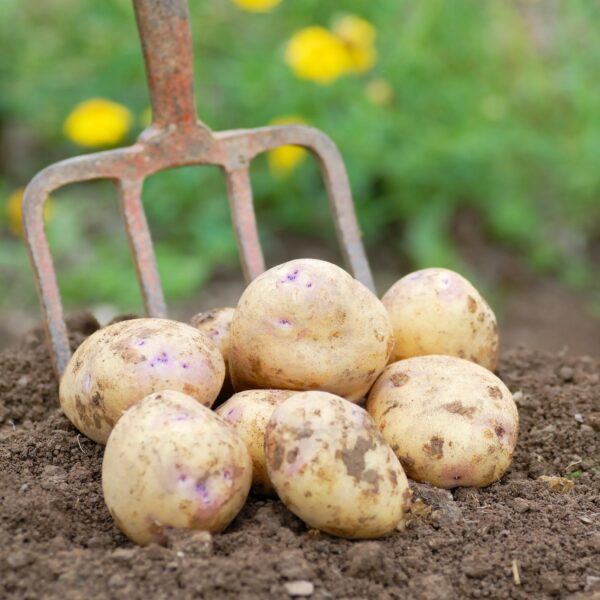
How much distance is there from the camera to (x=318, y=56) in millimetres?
4203

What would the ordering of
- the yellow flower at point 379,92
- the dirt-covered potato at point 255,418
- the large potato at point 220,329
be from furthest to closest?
the yellow flower at point 379,92, the large potato at point 220,329, the dirt-covered potato at point 255,418

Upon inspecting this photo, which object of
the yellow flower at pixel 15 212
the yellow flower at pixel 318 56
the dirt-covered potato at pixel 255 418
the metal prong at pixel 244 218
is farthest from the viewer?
the yellow flower at pixel 15 212

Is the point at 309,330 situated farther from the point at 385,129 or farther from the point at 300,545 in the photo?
the point at 385,129

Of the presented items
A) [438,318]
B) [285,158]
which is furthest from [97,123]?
[438,318]

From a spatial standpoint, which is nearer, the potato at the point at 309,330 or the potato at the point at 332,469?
the potato at the point at 332,469

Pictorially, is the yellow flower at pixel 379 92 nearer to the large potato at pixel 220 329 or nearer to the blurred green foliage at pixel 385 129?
the blurred green foliage at pixel 385 129

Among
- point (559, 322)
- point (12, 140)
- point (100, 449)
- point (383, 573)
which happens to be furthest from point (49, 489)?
point (12, 140)

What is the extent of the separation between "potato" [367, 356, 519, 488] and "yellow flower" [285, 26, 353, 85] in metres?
2.36

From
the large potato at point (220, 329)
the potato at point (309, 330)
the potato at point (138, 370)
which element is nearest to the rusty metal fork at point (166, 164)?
the large potato at point (220, 329)

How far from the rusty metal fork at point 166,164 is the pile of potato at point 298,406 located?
37 centimetres

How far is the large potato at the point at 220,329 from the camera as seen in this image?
2.23 m

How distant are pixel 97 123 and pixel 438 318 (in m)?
2.55

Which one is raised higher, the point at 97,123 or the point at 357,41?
the point at 357,41

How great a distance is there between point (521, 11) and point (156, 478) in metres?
4.48
